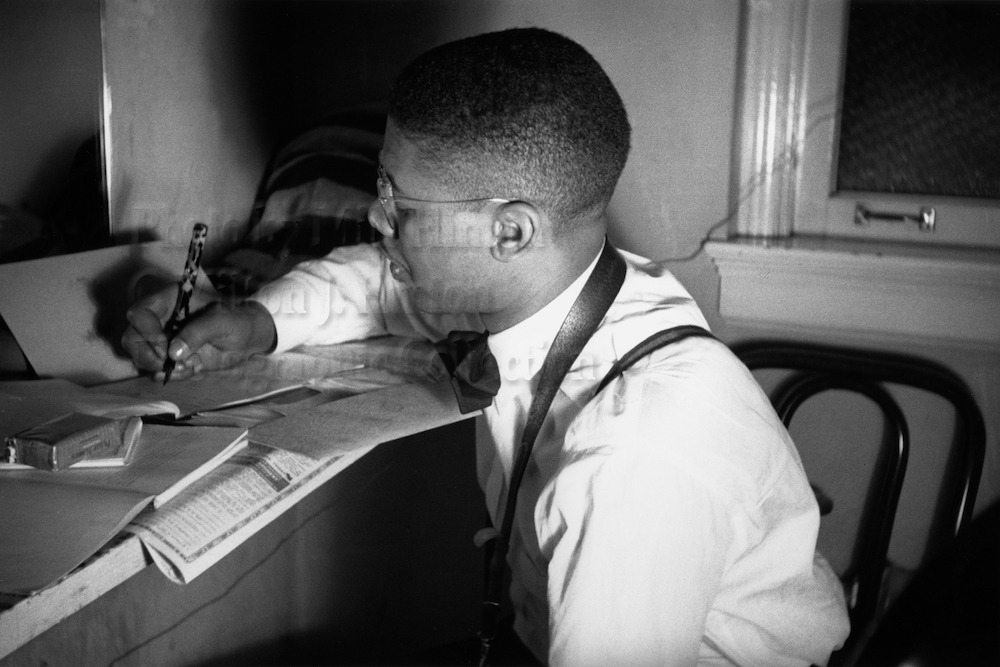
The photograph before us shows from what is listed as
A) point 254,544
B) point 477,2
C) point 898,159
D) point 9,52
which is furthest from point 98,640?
point 898,159

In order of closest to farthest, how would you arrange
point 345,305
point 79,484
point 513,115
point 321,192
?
point 79,484
point 513,115
point 345,305
point 321,192

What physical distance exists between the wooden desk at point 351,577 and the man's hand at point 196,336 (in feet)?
1.20

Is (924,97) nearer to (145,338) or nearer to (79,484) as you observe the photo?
(145,338)

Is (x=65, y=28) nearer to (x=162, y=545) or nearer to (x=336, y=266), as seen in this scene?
(x=336, y=266)

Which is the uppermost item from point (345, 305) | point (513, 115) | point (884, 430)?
point (513, 115)

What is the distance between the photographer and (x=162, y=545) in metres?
0.79

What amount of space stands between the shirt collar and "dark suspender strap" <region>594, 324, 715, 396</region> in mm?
113

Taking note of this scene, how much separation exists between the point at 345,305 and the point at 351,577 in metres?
0.80

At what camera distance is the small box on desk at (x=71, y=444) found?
2.85 feet

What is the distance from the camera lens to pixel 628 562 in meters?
0.85

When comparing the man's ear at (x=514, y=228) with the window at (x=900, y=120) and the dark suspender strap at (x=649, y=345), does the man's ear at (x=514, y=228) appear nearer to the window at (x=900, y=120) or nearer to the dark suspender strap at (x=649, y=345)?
the dark suspender strap at (x=649, y=345)

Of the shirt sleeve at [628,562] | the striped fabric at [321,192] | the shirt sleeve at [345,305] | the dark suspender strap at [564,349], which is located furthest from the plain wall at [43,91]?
the shirt sleeve at [628,562]

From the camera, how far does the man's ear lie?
3.45 feet

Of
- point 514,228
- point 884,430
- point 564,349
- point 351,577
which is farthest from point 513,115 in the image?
point 351,577
